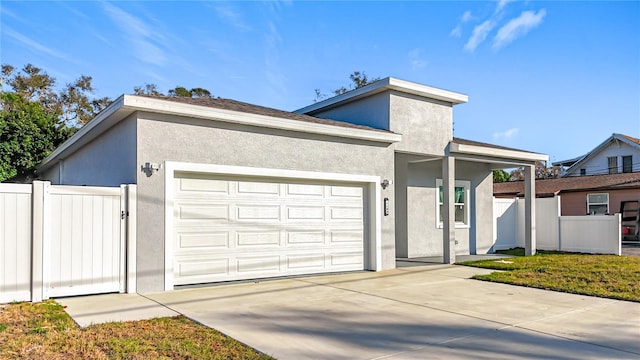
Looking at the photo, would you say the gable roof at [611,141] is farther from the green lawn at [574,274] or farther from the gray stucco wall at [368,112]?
the gray stucco wall at [368,112]

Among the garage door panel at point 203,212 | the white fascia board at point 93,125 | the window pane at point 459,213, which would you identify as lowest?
the window pane at point 459,213

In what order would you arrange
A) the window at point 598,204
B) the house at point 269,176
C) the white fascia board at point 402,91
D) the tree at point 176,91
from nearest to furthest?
the house at point 269,176
the white fascia board at point 402,91
the window at point 598,204
the tree at point 176,91

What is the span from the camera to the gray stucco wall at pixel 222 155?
8.07 metres

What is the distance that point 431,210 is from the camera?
570 inches

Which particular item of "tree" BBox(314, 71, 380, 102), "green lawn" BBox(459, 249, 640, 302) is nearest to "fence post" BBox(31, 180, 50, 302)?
"green lawn" BBox(459, 249, 640, 302)

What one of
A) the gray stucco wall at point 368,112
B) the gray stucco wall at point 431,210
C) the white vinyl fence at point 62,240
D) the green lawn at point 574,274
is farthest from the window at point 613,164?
the white vinyl fence at point 62,240

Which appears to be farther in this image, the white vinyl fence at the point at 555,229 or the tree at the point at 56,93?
the tree at the point at 56,93

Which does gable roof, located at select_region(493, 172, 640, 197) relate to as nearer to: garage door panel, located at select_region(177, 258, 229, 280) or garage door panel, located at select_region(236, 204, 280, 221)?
garage door panel, located at select_region(236, 204, 280, 221)

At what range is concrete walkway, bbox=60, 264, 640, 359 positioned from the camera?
4.87 m

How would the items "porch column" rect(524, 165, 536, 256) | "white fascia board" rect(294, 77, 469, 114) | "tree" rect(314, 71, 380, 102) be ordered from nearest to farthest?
"white fascia board" rect(294, 77, 469, 114), "porch column" rect(524, 165, 536, 256), "tree" rect(314, 71, 380, 102)

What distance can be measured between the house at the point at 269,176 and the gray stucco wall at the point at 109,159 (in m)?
0.03

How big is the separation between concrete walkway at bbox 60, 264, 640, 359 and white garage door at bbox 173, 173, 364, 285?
60cm

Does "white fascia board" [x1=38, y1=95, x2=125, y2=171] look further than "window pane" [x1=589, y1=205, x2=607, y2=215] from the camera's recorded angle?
No

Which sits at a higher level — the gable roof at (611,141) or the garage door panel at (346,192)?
the gable roof at (611,141)
